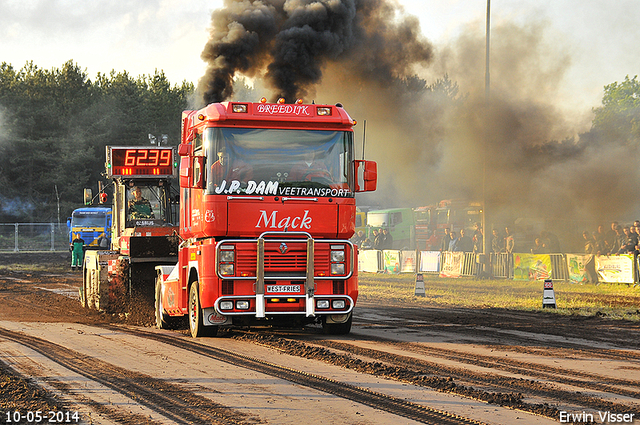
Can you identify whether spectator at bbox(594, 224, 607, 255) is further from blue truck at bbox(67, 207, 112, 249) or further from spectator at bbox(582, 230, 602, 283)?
blue truck at bbox(67, 207, 112, 249)

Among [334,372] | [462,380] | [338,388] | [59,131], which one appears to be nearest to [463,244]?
[334,372]

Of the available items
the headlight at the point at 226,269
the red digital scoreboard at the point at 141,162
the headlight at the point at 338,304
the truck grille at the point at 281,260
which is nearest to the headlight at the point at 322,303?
the headlight at the point at 338,304

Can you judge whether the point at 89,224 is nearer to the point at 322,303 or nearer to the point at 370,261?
the point at 370,261

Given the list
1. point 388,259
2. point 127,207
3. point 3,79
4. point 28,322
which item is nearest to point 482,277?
point 388,259

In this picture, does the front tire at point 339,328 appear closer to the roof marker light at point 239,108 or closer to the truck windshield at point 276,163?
the truck windshield at point 276,163

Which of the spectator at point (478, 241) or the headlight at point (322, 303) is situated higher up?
the spectator at point (478, 241)

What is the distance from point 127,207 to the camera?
1681 cm

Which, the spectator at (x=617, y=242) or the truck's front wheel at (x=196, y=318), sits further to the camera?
the spectator at (x=617, y=242)

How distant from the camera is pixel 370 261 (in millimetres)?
34469

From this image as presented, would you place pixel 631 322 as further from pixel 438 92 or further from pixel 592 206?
pixel 438 92

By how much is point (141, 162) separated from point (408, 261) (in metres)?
17.7

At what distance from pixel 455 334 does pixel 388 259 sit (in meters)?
20.5

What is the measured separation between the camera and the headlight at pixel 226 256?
11000 millimetres

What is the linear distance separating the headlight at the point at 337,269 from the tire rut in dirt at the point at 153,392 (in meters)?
3.61
